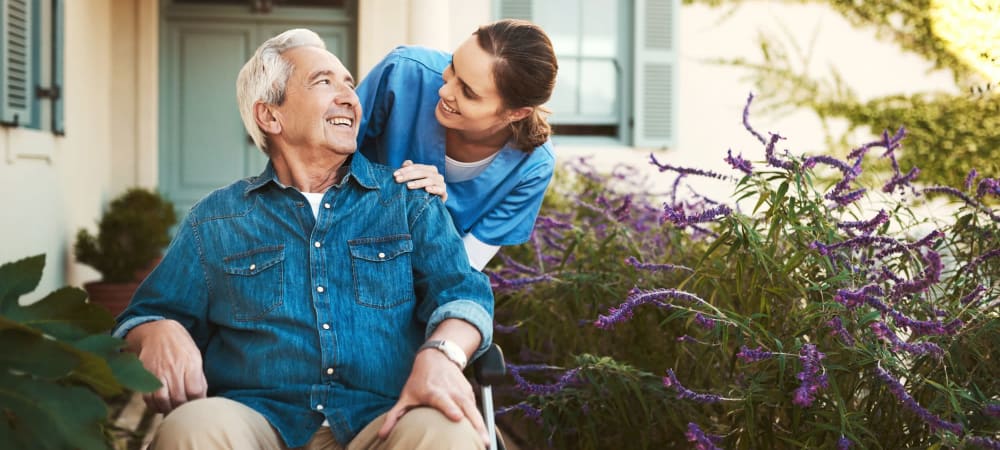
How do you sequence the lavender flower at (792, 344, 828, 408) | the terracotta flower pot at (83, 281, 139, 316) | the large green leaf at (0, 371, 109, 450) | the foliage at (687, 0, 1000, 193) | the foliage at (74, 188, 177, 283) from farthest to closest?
the foliage at (687, 0, 1000, 193) → the foliage at (74, 188, 177, 283) → the terracotta flower pot at (83, 281, 139, 316) → the lavender flower at (792, 344, 828, 408) → the large green leaf at (0, 371, 109, 450)

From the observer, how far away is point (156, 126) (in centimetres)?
715

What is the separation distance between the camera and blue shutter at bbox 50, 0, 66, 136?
16.9 ft

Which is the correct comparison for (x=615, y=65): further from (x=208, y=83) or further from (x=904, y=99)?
(x=208, y=83)

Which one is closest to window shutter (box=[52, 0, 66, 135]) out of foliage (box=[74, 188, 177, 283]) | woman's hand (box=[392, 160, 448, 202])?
foliage (box=[74, 188, 177, 283])

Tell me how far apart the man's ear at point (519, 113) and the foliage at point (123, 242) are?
3.81 m

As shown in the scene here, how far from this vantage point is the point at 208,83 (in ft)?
24.1

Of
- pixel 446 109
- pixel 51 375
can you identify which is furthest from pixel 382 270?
pixel 51 375

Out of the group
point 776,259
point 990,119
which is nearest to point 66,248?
point 776,259

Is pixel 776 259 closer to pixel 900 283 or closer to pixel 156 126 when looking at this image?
pixel 900 283

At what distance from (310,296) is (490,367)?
15.3 inches

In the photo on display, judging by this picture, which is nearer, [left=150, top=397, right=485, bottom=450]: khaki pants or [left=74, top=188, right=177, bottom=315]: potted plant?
[left=150, top=397, right=485, bottom=450]: khaki pants

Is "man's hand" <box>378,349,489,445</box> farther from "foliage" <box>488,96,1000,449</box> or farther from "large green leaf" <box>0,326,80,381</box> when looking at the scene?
"large green leaf" <box>0,326,80,381</box>

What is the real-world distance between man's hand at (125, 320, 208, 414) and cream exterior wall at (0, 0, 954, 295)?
140 inches

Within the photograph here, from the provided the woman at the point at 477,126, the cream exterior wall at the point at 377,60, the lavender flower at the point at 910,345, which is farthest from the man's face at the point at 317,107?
the cream exterior wall at the point at 377,60
